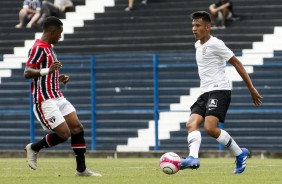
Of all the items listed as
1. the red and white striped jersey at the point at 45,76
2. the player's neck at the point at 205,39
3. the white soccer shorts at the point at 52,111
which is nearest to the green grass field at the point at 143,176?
the white soccer shorts at the point at 52,111

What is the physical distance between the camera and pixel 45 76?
47.8ft

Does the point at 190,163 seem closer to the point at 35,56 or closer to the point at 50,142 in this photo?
the point at 50,142

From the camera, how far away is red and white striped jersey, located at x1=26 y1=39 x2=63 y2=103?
14445mm

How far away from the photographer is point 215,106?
1430cm

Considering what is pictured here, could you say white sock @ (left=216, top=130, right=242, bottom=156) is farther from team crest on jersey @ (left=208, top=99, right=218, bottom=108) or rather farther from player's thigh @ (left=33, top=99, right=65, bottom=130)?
player's thigh @ (left=33, top=99, right=65, bottom=130)

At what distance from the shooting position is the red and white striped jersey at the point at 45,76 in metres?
14.4

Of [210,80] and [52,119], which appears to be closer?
[210,80]

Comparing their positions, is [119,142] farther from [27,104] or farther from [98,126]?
[27,104]

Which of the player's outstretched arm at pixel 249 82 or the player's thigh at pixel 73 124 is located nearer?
the player's outstretched arm at pixel 249 82

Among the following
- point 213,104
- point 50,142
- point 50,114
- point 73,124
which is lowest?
point 50,142

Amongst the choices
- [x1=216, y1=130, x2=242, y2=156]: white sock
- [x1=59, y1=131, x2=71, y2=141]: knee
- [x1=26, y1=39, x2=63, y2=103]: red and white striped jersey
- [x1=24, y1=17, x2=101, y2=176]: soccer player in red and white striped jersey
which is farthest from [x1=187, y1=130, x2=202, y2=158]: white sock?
[x1=26, y1=39, x2=63, y2=103]: red and white striped jersey

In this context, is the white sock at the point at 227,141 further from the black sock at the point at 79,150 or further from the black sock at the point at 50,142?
the black sock at the point at 50,142

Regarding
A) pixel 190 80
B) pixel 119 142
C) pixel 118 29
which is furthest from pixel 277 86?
pixel 118 29

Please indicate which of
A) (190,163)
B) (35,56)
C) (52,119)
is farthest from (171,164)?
(35,56)
